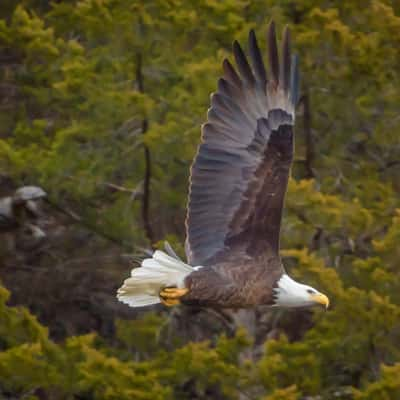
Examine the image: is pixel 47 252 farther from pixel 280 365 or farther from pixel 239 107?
pixel 239 107

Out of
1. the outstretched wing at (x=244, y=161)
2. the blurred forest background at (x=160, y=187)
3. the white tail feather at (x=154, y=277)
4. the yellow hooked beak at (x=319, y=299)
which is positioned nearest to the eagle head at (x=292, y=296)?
the yellow hooked beak at (x=319, y=299)

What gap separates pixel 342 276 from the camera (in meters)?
13.1

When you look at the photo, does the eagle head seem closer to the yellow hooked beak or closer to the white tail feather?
the yellow hooked beak

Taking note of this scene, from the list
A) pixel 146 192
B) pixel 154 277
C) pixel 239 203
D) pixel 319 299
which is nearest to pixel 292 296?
pixel 319 299

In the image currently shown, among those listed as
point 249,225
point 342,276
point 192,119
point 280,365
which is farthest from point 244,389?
point 249,225

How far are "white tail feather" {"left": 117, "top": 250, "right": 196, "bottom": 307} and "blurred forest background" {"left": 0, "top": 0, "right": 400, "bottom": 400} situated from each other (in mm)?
2968

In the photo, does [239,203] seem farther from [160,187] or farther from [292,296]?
[160,187]

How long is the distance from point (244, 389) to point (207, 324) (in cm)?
231

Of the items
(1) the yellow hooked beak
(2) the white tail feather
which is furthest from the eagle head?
(2) the white tail feather

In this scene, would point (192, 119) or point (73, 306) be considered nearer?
point (192, 119)

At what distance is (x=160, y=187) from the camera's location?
553 inches

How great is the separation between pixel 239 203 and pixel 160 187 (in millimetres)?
4295

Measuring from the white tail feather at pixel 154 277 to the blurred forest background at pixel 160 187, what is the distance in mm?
2968

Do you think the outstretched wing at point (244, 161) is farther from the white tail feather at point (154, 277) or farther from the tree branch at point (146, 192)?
the tree branch at point (146, 192)
